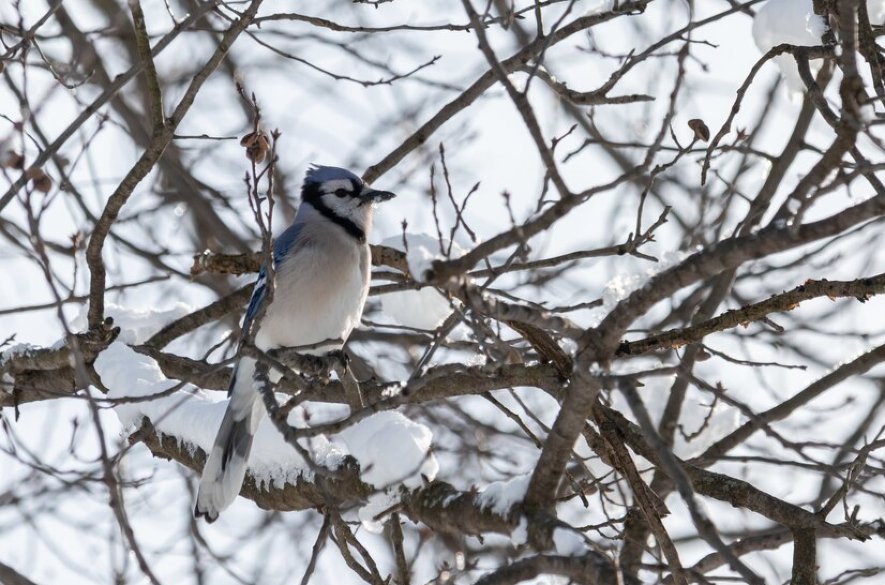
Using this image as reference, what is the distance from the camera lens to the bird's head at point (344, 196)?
16.4 feet

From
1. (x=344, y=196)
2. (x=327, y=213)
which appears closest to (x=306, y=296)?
(x=327, y=213)

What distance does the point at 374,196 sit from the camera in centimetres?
505

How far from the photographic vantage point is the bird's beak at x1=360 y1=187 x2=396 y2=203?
199 inches

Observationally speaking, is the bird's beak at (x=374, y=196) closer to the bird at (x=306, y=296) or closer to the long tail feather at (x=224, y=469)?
the bird at (x=306, y=296)

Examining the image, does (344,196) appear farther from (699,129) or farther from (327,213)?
(699,129)

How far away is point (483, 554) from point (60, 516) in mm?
2568

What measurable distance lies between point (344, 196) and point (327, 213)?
13cm

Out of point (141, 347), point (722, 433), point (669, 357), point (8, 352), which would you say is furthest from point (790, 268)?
point (8, 352)

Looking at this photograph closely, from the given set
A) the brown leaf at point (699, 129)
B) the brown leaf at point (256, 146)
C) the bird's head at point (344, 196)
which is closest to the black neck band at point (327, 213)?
the bird's head at point (344, 196)

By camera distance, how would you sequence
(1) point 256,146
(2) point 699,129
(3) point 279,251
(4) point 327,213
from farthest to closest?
(4) point 327,213 < (3) point 279,251 < (2) point 699,129 < (1) point 256,146

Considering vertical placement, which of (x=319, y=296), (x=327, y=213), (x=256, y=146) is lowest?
(x=256, y=146)

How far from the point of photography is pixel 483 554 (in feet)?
20.4

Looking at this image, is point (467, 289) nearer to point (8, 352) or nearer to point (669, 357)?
point (8, 352)

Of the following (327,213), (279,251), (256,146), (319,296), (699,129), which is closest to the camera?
(256,146)
